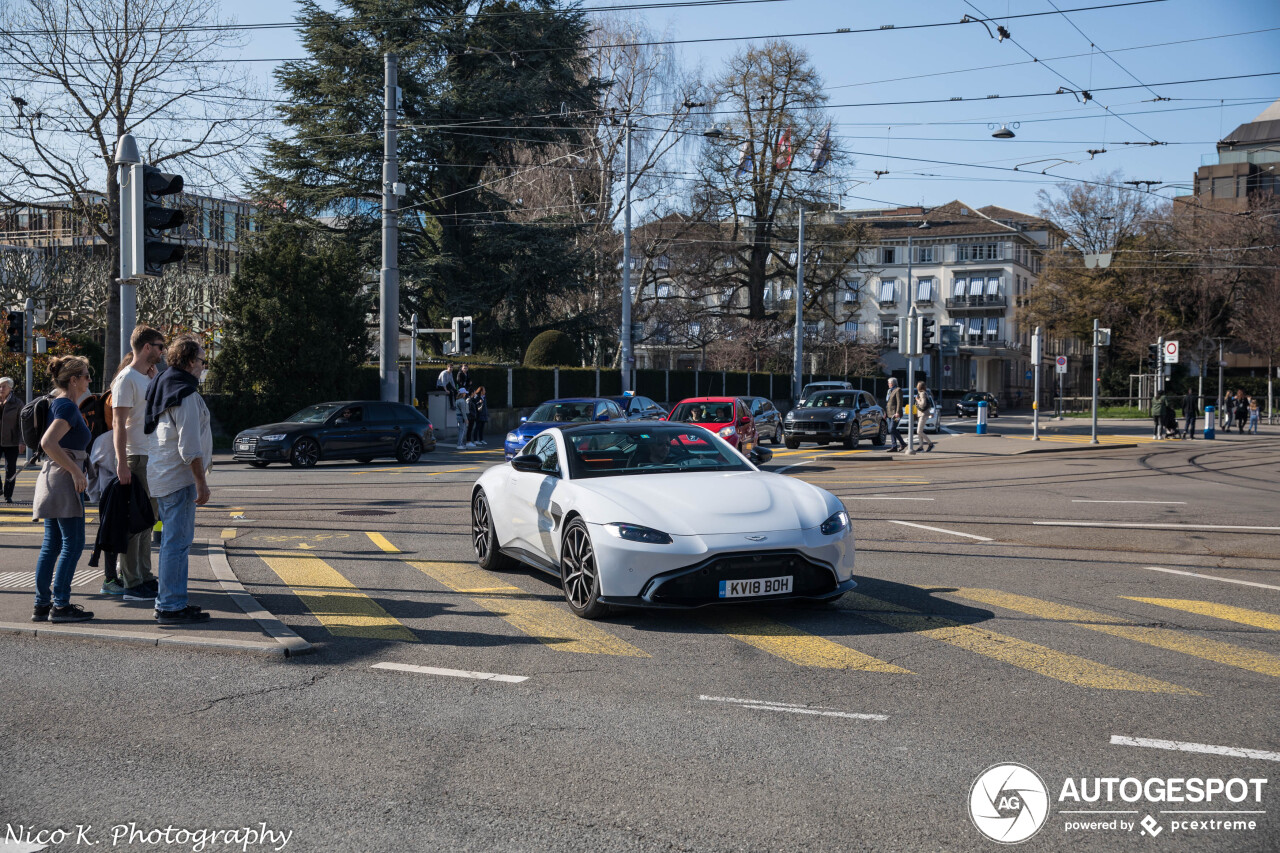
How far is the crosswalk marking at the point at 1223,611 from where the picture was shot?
304 inches

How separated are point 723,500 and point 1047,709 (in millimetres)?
2817

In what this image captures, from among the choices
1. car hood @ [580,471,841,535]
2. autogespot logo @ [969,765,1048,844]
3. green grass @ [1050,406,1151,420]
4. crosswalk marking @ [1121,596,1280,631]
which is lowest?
green grass @ [1050,406,1151,420]

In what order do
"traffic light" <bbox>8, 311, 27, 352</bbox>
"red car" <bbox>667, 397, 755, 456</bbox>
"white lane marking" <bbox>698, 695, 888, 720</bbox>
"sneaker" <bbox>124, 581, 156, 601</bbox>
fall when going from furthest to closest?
"traffic light" <bbox>8, 311, 27, 352</bbox> < "red car" <bbox>667, 397, 755, 456</bbox> < "sneaker" <bbox>124, 581, 156, 601</bbox> < "white lane marking" <bbox>698, 695, 888, 720</bbox>

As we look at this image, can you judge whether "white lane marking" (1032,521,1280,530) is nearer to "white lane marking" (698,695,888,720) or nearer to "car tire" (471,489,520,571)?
"car tire" (471,489,520,571)

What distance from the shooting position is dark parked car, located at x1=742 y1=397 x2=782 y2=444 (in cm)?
3125

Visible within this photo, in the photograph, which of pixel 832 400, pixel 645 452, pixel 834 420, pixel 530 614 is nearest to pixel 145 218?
pixel 645 452

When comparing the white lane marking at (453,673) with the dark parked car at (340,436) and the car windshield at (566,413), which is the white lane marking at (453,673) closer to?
the dark parked car at (340,436)

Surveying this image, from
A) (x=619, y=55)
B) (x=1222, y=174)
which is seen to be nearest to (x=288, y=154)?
(x=619, y=55)

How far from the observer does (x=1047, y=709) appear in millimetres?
5512

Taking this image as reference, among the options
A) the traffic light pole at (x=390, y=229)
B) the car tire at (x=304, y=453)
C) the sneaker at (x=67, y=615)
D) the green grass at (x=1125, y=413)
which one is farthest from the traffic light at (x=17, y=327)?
the green grass at (x=1125, y=413)

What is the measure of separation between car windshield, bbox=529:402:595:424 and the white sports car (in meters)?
16.0

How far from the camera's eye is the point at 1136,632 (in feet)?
24.1

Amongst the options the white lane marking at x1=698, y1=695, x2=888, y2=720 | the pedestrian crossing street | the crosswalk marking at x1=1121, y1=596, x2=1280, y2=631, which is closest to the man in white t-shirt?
the pedestrian crossing street

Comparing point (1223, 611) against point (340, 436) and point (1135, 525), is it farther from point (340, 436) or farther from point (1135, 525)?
point (340, 436)
